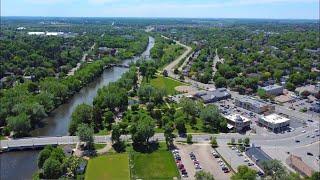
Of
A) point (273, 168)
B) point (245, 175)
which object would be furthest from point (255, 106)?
point (245, 175)

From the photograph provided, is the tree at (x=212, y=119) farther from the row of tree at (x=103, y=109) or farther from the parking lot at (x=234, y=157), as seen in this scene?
the row of tree at (x=103, y=109)

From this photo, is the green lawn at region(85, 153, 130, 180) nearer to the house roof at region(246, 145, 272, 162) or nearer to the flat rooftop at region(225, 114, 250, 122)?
the house roof at region(246, 145, 272, 162)

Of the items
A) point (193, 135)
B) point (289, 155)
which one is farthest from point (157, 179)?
point (289, 155)

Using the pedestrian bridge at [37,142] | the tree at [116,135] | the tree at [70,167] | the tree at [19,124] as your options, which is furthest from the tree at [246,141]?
the tree at [19,124]

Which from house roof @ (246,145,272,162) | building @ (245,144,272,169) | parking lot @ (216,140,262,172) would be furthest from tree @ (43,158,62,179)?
house roof @ (246,145,272,162)

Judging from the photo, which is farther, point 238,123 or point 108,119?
point 108,119

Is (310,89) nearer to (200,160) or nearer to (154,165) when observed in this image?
(200,160)
